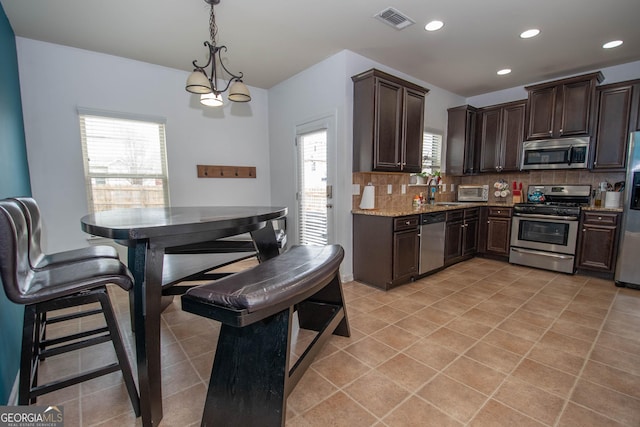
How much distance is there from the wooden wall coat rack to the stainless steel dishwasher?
2661mm

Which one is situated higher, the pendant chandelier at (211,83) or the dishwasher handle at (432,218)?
the pendant chandelier at (211,83)

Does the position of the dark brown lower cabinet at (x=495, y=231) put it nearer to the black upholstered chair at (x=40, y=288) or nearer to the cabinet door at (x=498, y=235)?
the cabinet door at (x=498, y=235)

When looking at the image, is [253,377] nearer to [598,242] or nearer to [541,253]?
[541,253]

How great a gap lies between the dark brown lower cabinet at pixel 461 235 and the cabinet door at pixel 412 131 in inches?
35.2

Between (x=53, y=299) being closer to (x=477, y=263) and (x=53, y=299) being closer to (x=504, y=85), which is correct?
(x=477, y=263)

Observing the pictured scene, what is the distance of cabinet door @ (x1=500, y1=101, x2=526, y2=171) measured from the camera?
14.3 feet

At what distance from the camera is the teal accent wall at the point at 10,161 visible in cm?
158

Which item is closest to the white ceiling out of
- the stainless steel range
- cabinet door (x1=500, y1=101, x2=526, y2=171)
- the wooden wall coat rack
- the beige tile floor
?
cabinet door (x1=500, y1=101, x2=526, y2=171)

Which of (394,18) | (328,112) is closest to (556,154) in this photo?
(394,18)

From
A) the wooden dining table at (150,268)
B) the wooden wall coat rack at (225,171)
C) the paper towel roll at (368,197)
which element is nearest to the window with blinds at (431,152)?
the paper towel roll at (368,197)

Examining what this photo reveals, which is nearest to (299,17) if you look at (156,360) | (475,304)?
(156,360)

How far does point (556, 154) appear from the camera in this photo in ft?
13.1

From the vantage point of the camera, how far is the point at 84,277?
1328 millimetres

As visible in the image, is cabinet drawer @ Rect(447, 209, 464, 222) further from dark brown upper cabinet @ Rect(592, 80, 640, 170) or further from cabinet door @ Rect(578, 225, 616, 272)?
dark brown upper cabinet @ Rect(592, 80, 640, 170)
